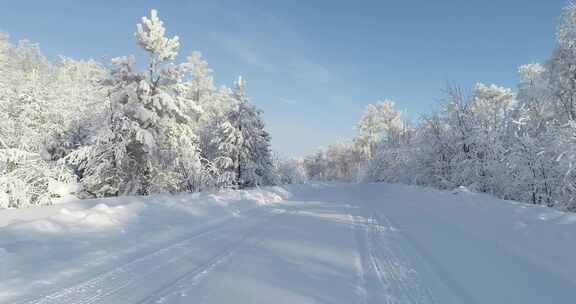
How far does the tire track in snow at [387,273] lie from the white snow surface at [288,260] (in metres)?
0.02

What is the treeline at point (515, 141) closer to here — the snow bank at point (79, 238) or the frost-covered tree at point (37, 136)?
the snow bank at point (79, 238)

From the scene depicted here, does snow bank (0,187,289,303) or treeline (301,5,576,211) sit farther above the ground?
treeline (301,5,576,211)

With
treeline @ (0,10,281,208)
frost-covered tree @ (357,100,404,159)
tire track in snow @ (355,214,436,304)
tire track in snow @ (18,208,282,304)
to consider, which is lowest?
tire track in snow @ (18,208,282,304)

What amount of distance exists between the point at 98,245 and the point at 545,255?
8917 millimetres

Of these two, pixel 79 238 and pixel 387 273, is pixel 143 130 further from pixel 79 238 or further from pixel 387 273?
pixel 387 273

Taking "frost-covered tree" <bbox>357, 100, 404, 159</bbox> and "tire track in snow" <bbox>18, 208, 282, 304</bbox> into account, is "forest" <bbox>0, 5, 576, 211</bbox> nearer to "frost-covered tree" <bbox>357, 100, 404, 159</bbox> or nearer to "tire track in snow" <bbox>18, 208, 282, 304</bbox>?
"tire track in snow" <bbox>18, 208, 282, 304</bbox>

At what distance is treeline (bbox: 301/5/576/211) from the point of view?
48.4 ft

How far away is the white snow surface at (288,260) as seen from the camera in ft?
15.8

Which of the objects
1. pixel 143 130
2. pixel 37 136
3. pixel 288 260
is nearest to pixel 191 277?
pixel 288 260

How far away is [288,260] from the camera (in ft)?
21.7

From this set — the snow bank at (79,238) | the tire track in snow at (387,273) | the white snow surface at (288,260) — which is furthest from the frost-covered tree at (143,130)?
the tire track in snow at (387,273)

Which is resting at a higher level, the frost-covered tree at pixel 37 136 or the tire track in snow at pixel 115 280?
the frost-covered tree at pixel 37 136

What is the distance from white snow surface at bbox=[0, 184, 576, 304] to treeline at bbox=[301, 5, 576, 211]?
21.9ft

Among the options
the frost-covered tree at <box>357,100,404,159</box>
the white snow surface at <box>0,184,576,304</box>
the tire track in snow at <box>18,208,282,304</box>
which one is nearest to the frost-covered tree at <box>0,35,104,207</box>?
the white snow surface at <box>0,184,576,304</box>
